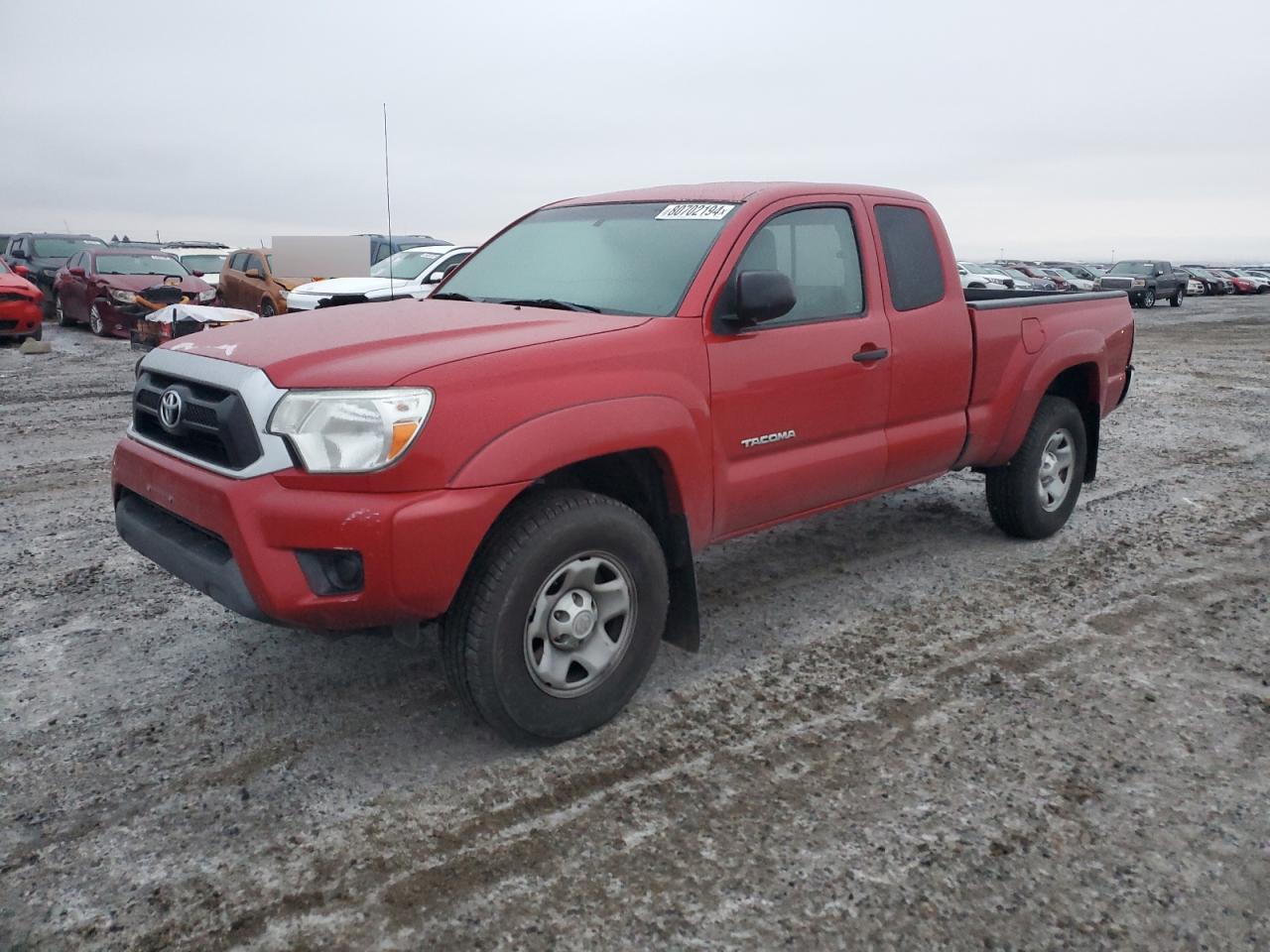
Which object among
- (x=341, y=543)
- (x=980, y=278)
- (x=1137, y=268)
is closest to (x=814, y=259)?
(x=341, y=543)

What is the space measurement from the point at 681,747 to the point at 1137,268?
33731 millimetres

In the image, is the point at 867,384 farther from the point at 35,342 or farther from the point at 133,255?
the point at 133,255

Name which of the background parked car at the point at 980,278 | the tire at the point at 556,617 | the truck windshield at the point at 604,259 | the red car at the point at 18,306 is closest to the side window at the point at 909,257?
the truck windshield at the point at 604,259

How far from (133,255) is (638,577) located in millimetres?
17219

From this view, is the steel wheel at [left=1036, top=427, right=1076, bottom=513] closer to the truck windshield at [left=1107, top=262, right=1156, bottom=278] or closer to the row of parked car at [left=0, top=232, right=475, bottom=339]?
the row of parked car at [left=0, top=232, right=475, bottom=339]

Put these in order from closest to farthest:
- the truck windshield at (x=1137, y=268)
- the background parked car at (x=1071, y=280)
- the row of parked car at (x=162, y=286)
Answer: the row of parked car at (x=162, y=286), the truck windshield at (x=1137, y=268), the background parked car at (x=1071, y=280)

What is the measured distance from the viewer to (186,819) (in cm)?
296

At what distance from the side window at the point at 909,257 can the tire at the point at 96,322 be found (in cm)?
1578

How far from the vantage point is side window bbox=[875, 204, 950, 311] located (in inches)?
179

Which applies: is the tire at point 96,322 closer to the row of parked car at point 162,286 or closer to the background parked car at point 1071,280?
the row of parked car at point 162,286

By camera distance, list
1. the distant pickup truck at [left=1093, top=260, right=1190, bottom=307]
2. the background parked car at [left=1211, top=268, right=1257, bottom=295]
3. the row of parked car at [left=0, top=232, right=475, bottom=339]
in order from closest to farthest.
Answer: the row of parked car at [left=0, top=232, right=475, bottom=339] < the distant pickup truck at [left=1093, top=260, right=1190, bottom=307] < the background parked car at [left=1211, top=268, right=1257, bottom=295]

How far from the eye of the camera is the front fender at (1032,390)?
5.18 m

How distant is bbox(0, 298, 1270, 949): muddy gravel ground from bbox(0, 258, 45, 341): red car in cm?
1157

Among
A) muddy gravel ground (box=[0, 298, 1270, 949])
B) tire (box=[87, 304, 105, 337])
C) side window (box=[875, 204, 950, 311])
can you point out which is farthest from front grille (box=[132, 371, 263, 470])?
tire (box=[87, 304, 105, 337])
